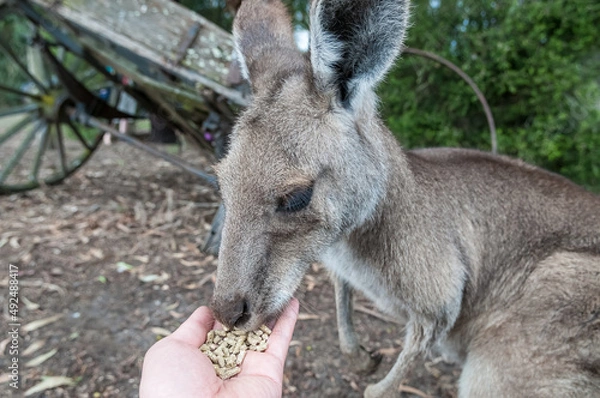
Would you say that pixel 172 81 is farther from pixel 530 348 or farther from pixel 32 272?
pixel 530 348

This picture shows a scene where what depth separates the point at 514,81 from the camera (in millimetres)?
3842

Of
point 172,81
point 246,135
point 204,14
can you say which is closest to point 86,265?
point 172,81

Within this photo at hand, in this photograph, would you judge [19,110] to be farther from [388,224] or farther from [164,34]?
[388,224]

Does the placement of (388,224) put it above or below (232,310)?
above

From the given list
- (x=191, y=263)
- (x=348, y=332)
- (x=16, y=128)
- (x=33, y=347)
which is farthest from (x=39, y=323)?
(x=16, y=128)

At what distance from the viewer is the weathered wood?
9.93 ft

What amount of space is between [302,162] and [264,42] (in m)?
0.65

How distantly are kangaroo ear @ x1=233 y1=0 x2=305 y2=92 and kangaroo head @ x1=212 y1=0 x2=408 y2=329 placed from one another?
0.05m

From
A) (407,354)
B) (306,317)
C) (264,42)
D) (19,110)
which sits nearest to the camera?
(264,42)

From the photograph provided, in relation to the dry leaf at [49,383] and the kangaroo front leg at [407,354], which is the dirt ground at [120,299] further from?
the kangaroo front leg at [407,354]

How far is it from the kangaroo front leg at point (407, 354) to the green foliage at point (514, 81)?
7.05 ft

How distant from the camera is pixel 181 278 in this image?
3.33 m

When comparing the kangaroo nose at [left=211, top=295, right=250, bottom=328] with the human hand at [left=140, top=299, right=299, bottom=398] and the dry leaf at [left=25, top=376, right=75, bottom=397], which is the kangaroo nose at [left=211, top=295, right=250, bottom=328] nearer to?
the human hand at [left=140, top=299, right=299, bottom=398]

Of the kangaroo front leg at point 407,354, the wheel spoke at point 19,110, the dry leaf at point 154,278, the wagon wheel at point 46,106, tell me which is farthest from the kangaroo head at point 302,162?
the wheel spoke at point 19,110
